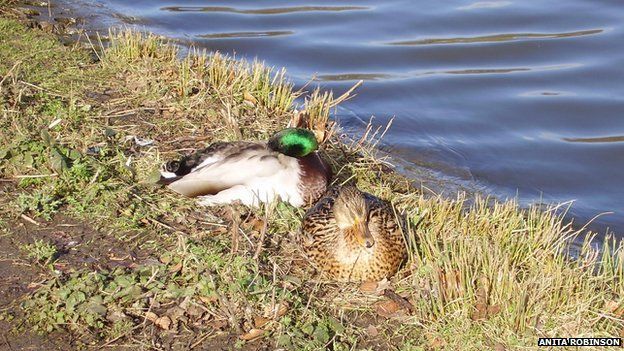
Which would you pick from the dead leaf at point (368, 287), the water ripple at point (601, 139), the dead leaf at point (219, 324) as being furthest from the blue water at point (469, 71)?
the dead leaf at point (219, 324)

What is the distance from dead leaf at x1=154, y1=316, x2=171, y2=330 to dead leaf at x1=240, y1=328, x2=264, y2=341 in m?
0.31

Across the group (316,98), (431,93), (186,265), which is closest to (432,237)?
(186,265)

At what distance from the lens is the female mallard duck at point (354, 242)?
4.27 meters

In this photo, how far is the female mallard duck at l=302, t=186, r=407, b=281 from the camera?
14.0 feet

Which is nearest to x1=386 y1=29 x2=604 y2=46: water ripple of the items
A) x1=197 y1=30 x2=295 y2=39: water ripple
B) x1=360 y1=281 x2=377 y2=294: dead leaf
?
x1=197 y1=30 x2=295 y2=39: water ripple

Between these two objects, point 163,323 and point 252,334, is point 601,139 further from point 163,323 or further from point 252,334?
point 163,323

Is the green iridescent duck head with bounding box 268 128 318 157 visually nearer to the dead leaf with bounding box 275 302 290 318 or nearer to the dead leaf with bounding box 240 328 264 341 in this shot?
the dead leaf with bounding box 275 302 290 318

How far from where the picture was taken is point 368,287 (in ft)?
13.8

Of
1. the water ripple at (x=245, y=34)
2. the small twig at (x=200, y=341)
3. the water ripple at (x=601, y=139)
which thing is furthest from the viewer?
the water ripple at (x=245, y=34)

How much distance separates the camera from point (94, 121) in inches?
222

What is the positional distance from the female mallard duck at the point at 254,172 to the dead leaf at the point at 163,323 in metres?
1.14

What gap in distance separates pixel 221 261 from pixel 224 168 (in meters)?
0.86

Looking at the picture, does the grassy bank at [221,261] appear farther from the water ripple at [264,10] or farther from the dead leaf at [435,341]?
the water ripple at [264,10]

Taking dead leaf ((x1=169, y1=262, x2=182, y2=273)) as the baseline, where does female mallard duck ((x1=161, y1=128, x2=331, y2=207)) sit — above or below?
above
